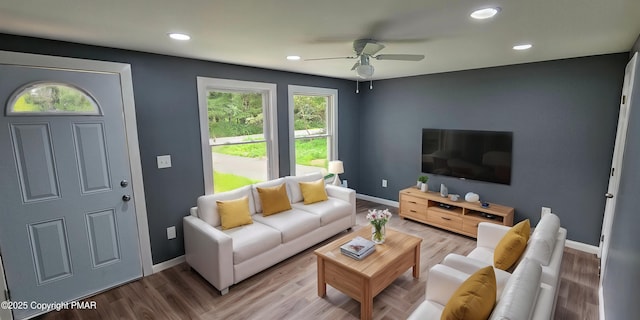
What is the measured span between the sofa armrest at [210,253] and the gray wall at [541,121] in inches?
133

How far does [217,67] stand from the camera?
3.50 meters

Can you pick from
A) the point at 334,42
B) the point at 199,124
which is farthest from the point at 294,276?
the point at 334,42

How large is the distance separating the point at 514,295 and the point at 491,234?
5.05 ft

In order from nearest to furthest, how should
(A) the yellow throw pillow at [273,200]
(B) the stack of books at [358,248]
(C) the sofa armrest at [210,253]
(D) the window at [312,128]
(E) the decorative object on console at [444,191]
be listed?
(B) the stack of books at [358,248] < (C) the sofa armrest at [210,253] < (A) the yellow throw pillow at [273,200] < (E) the decorative object on console at [444,191] < (D) the window at [312,128]

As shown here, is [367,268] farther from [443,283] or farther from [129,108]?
[129,108]

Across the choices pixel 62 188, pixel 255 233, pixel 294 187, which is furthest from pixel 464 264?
pixel 62 188

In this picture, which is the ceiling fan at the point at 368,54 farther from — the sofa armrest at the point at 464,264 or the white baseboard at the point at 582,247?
the white baseboard at the point at 582,247

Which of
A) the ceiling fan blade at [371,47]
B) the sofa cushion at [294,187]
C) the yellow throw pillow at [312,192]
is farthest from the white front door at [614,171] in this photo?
the sofa cushion at [294,187]

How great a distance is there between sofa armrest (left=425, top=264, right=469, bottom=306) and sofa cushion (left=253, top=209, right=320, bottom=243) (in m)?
1.68

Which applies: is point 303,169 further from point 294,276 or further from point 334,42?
point 334,42

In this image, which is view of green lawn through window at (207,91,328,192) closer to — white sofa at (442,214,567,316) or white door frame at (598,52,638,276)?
white sofa at (442,214,567,316)

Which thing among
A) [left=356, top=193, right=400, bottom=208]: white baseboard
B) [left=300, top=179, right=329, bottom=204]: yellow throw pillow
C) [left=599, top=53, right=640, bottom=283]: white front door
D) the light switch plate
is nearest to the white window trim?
the light switch plate

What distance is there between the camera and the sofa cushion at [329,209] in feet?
12.4

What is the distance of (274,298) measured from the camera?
272cm
